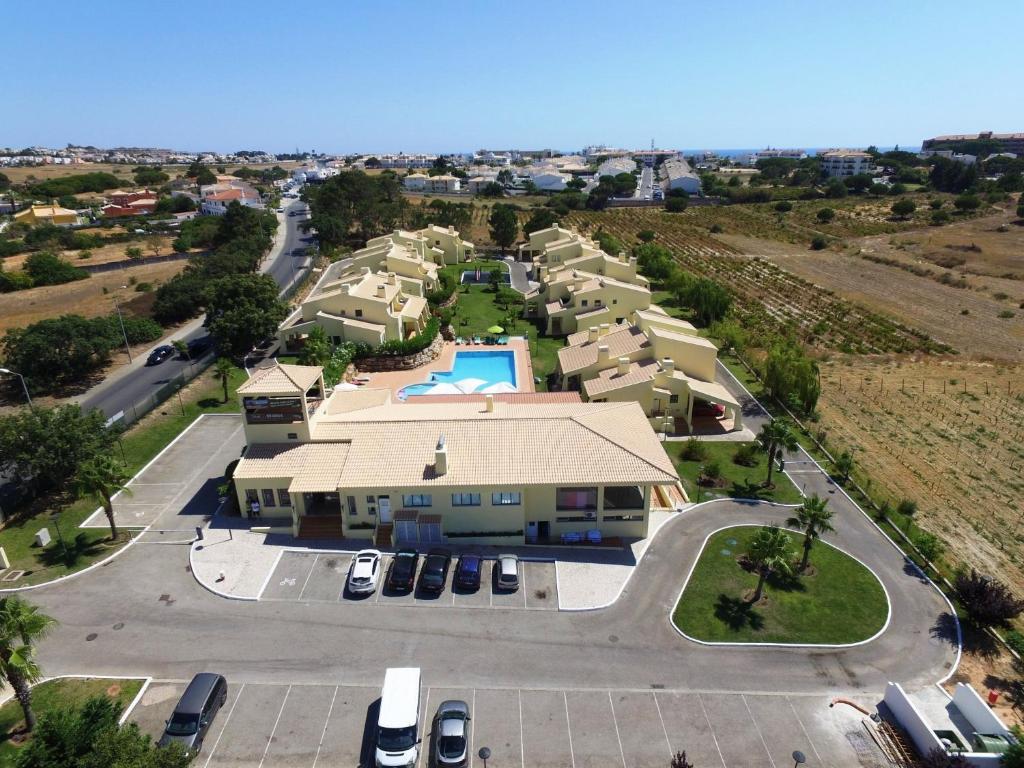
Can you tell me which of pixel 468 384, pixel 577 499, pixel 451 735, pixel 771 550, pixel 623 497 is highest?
pixel 771 550

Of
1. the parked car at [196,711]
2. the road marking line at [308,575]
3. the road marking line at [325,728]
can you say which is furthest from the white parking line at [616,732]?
the road marking line at [308,575]

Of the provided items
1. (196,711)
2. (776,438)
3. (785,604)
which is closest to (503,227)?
(776,438)

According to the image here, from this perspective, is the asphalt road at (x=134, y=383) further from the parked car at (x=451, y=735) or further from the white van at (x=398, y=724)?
the parked car at (x=451, y=735)

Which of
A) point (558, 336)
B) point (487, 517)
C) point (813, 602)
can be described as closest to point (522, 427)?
point (487, 517)

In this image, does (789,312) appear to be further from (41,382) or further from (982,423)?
(41,382)

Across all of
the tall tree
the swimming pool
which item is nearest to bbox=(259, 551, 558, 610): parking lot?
the swimming pool

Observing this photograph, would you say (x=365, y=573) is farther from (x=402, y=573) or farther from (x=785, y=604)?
(x=785, y=604)
